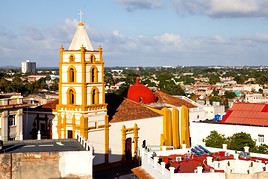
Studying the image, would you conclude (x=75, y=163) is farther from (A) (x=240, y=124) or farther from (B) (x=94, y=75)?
(A) (x=240, y=124)

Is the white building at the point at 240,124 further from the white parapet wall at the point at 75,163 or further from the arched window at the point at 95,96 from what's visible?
the white parapet wall at the point at 75,163

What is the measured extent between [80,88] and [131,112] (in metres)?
5.77

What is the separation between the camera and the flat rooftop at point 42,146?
86.3ft

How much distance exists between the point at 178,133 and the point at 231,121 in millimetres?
4557

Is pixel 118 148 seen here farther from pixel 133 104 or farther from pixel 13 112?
pixel 13 112

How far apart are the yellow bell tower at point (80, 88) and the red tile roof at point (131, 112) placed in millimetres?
2063

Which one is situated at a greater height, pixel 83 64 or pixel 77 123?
pixel 83 64

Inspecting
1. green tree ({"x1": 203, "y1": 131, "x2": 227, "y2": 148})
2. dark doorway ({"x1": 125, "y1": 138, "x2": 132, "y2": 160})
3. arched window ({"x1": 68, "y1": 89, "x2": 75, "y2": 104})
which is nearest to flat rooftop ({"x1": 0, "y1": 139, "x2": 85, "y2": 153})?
arched window ({"x1": 68, "y1": 89, "x2": 75, "y2": 104})

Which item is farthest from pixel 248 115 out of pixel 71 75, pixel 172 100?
pixel 71 75

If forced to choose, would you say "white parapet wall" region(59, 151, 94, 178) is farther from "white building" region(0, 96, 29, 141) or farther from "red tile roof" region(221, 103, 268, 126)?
"red tile roof" region(221, 103, 268, 126)

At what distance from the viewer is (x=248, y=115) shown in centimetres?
4225

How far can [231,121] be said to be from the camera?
139 feet

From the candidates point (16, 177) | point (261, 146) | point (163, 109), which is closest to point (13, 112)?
point (16, 177)

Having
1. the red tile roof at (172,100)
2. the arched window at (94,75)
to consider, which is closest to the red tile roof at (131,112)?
the arched window at (94,75)
